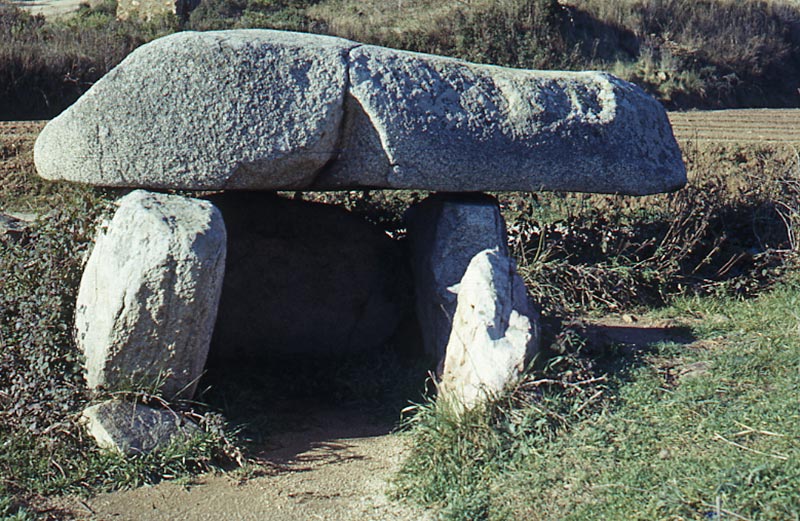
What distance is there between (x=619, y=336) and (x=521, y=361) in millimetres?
1396

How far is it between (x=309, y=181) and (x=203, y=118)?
2.14 ft

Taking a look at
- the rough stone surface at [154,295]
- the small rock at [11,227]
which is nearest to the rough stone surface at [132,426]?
the rough stone surface at [154,295]

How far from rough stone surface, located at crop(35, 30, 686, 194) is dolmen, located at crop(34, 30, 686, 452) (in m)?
0.01

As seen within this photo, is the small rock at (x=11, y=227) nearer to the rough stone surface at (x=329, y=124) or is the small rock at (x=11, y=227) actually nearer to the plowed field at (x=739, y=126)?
the rough stone surface at (x=329, y=124)

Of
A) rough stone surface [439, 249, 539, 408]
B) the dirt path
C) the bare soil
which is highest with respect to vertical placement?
the bare soil

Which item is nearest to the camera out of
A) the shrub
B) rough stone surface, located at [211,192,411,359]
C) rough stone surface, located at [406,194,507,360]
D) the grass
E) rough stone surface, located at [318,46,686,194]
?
the grass

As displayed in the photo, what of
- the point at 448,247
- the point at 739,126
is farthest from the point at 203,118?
the point at 739,126

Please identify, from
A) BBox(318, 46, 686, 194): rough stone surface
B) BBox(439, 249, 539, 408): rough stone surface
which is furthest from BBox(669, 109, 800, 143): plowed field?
BBox(439, 249, 539, 408): rough stone surface

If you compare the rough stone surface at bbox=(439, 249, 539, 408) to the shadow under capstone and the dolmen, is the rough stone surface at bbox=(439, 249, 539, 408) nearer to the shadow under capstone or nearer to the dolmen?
the dolmen

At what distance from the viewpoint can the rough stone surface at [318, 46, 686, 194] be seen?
17.6 feet

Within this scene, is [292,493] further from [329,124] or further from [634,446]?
[329,124]

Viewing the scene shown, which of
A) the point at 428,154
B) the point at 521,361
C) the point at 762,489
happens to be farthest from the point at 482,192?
the point at 762,489

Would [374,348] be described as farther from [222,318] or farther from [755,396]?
[755,396]

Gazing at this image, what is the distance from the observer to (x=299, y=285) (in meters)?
6.29
